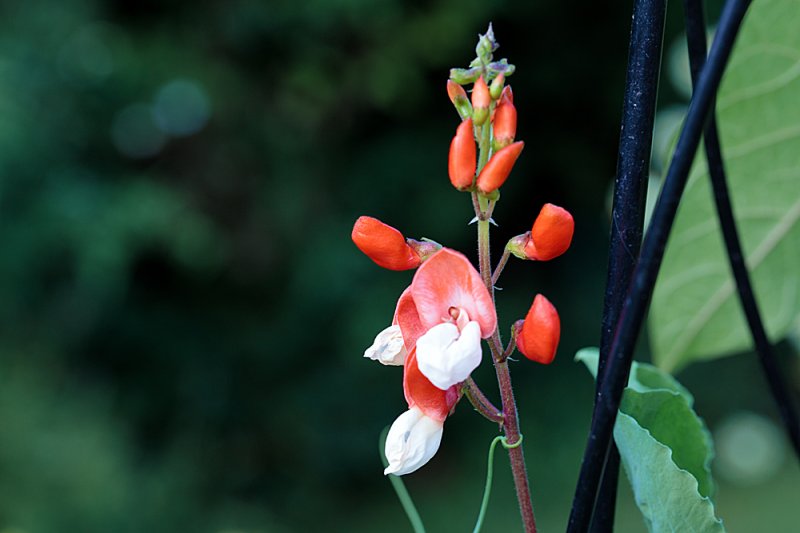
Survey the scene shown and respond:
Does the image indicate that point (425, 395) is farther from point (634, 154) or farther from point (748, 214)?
point (748, 214)

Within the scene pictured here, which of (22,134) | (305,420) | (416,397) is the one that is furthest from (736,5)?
(305,420)

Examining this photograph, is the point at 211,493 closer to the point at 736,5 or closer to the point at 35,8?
the point at 35,8

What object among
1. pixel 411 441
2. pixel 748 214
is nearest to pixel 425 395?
pixel 411 441

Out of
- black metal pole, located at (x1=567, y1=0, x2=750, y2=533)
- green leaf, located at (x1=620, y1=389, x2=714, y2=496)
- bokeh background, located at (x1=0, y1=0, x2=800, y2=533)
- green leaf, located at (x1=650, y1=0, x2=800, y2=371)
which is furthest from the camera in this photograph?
bokeh background, located at (x1=0, y1=0, x2=800, y2=533)

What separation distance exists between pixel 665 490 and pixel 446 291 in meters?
0.11

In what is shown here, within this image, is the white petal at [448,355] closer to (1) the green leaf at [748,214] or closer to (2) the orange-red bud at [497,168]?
(2) the orange-red bud at [497,168]

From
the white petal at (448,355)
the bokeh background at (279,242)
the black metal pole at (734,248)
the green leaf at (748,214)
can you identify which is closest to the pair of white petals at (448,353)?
the white petal at (448,355)

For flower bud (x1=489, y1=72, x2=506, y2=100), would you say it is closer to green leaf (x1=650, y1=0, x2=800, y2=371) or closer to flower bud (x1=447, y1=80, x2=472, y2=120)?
flower bud (x1=447, y1=80, x2=472, y2=120)

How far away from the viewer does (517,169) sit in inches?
150

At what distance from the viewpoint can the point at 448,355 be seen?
1.00ft

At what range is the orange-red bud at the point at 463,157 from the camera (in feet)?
1.04

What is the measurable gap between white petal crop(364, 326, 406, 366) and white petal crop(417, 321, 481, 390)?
0.13 feet

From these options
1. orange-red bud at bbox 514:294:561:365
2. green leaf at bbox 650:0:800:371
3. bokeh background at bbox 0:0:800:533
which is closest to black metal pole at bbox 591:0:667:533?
orange-red bud at bbox 514:294:561:365

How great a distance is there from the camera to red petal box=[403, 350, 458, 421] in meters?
0.34
